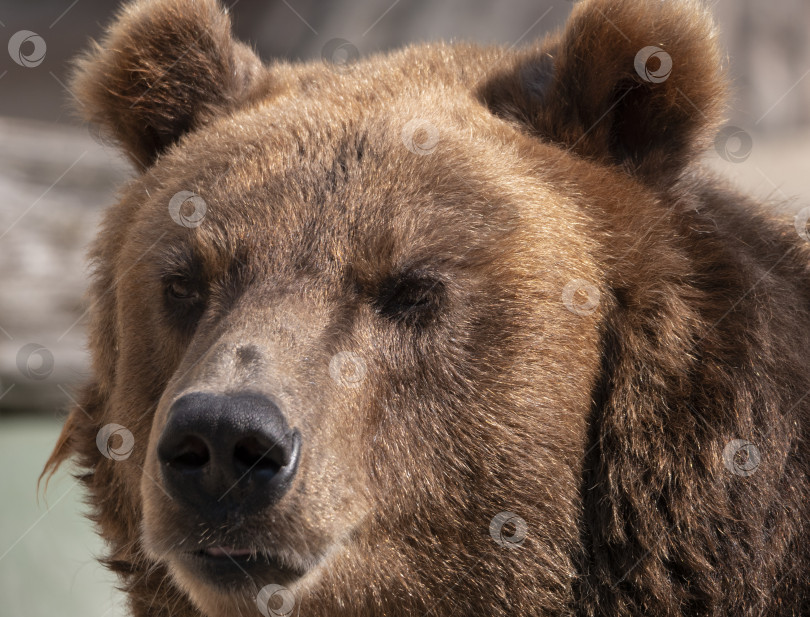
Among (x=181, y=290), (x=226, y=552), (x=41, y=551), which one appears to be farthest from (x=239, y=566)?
(x=41, y=551)

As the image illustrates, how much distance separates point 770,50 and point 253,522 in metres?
13.3

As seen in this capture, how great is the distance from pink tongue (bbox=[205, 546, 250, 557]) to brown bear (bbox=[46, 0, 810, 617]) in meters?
0.02

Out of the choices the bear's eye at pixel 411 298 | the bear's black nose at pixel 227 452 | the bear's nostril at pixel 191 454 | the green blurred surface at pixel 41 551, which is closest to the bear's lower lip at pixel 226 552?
the bear's black nose at pixel 227 452

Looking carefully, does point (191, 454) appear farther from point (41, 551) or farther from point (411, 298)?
point (41, 551)

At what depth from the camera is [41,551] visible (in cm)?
763

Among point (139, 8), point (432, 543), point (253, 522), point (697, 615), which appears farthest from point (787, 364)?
point (139, 8)

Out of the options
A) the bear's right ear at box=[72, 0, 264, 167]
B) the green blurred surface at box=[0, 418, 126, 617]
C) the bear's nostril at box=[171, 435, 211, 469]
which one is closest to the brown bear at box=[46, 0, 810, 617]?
the bear's nostril at box=[171, 435, 211, 469]

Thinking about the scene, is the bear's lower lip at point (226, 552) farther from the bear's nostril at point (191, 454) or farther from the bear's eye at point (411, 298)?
the bear's eye at point (411, 298)

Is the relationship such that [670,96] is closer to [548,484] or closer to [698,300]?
[698,300]

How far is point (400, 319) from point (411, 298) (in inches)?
3.4

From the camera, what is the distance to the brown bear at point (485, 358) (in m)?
3.25

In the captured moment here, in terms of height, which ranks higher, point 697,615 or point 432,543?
point 697,615

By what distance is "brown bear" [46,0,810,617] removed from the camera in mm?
3252

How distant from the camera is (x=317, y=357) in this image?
3361 millimetres
